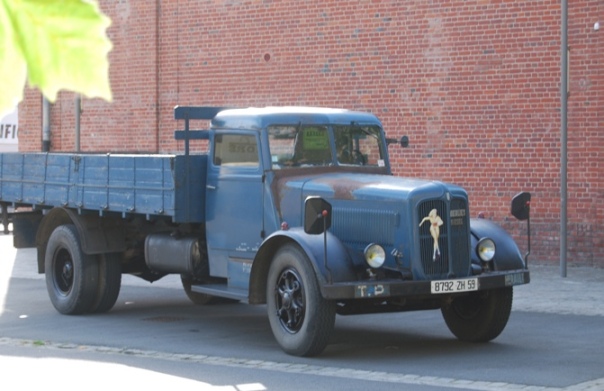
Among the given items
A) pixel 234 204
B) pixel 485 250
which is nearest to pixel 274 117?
pixel 234 204

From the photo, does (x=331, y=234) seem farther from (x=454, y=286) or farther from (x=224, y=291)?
(x=224, y=291)

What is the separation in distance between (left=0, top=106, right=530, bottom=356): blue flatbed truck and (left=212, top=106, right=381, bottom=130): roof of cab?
2 cm

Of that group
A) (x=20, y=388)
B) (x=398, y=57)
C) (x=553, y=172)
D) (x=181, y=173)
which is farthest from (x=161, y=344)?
(x=398, y=57)

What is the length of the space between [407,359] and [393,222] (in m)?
1.18

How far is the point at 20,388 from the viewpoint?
348 inches

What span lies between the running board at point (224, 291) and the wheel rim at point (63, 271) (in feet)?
7.56

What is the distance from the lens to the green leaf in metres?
0.63

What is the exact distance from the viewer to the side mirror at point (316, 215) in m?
10.2

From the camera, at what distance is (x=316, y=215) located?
10.2 metres

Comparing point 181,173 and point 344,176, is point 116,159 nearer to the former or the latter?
point 181,173

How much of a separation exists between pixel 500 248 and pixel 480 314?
0.64 meters

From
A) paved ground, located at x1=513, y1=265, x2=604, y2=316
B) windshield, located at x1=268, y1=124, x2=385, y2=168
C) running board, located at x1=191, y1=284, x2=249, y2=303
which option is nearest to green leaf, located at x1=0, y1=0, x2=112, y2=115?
running board, located at x1=191, y1=284, x2=249, y2=303

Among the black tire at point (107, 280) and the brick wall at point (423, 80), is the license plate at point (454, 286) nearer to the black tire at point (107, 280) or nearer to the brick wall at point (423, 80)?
the black tire at point (107, 280)

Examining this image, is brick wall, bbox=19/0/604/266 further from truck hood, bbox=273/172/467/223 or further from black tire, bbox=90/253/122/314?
truck hood, bbox=273/172/467/223
